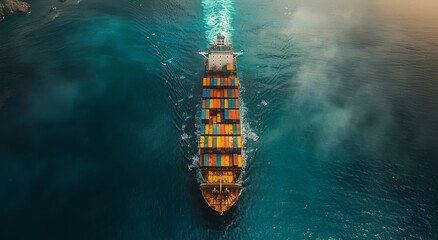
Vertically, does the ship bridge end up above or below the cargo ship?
above

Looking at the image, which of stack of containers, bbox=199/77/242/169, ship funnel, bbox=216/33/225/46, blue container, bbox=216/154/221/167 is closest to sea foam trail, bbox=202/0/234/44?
ship funnel, bbox=216/33/225/46

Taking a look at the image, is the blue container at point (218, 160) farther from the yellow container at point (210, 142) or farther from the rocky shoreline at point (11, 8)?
the rocky shoreline at point (11, 8)

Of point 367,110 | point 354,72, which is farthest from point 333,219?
point 354,72

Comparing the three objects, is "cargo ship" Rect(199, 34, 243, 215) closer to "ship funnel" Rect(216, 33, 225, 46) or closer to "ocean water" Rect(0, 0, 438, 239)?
"ocean water" Rect(0, 0, 438, 239)

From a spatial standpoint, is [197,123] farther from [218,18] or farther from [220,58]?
[218,18]

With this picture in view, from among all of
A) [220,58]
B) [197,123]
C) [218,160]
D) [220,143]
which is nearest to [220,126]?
[220,143]

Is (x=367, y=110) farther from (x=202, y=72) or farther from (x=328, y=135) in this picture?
(x=202, y=72)

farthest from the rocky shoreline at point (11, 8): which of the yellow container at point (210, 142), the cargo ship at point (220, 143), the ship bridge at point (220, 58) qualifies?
the yellow container at point (210, 142)
